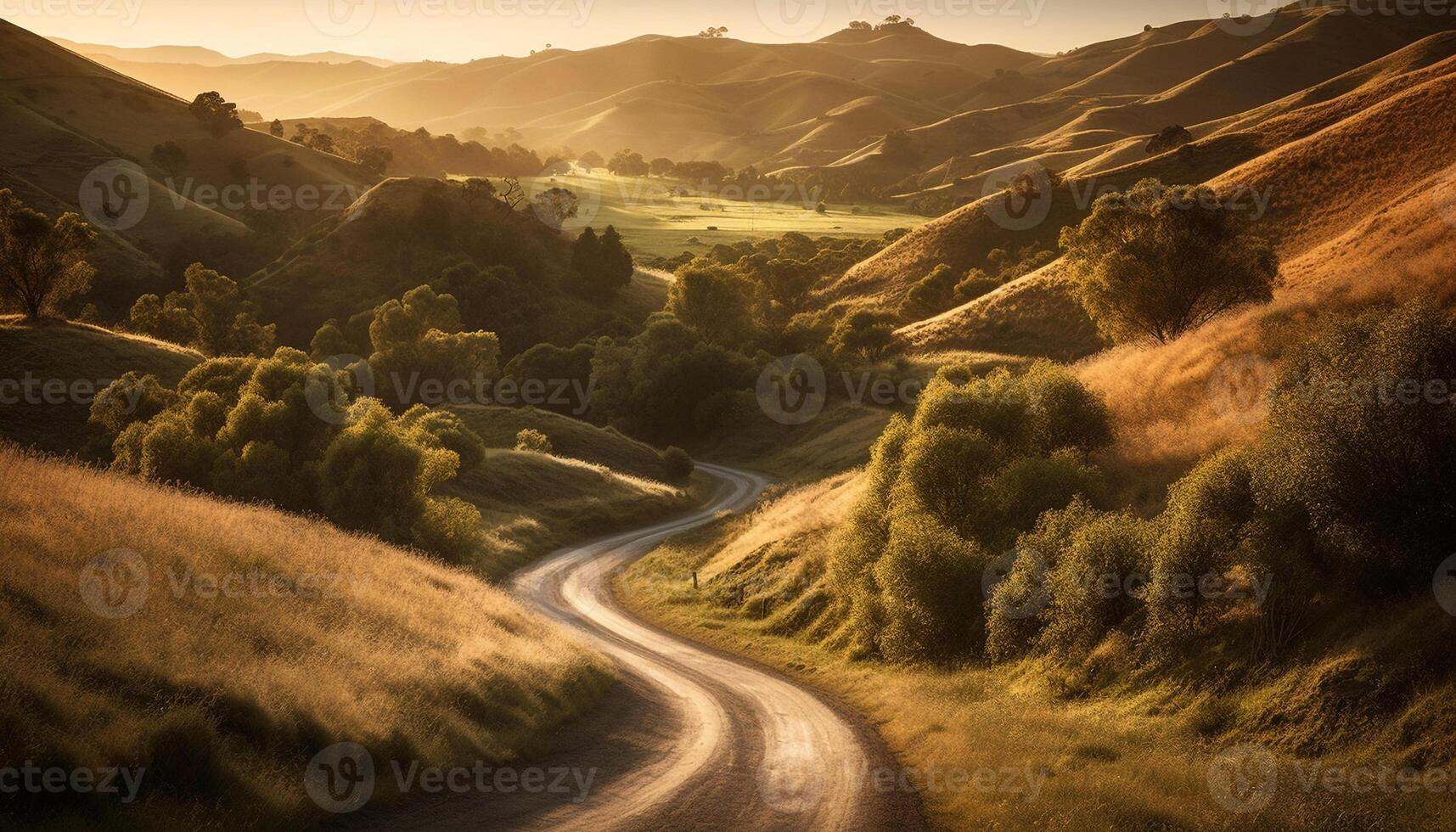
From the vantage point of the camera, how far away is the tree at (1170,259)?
42.2 meters

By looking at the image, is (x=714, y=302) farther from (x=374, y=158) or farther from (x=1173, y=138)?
(x=374, y=158)

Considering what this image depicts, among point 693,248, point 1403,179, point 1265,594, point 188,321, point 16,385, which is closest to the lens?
point 1265,594

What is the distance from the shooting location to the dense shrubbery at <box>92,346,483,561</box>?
37812 millimetres

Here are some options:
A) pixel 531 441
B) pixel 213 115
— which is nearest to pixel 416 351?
pixel 531 441

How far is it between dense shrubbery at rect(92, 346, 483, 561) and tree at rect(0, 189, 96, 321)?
13144mm

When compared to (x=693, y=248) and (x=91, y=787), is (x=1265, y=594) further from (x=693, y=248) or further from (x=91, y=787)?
(x=693, y=248)

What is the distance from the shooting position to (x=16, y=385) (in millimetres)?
48469

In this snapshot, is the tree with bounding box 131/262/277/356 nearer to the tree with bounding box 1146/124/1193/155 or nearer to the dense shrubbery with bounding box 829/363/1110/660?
the dense shrubbery with bounding box 829/363/1110/660

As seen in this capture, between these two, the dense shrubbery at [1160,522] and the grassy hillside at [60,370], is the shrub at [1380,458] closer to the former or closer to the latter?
the dense shrubbery at [1160,522]

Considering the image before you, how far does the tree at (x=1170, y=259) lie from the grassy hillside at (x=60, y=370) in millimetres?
54315

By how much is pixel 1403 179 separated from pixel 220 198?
147 m

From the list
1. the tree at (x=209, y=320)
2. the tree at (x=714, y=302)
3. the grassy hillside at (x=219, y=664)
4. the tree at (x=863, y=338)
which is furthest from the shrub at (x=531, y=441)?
the grassy hillside at (x=219, y=664)

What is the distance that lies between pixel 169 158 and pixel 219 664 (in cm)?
14726

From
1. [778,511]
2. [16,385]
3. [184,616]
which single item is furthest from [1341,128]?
[16,385]
